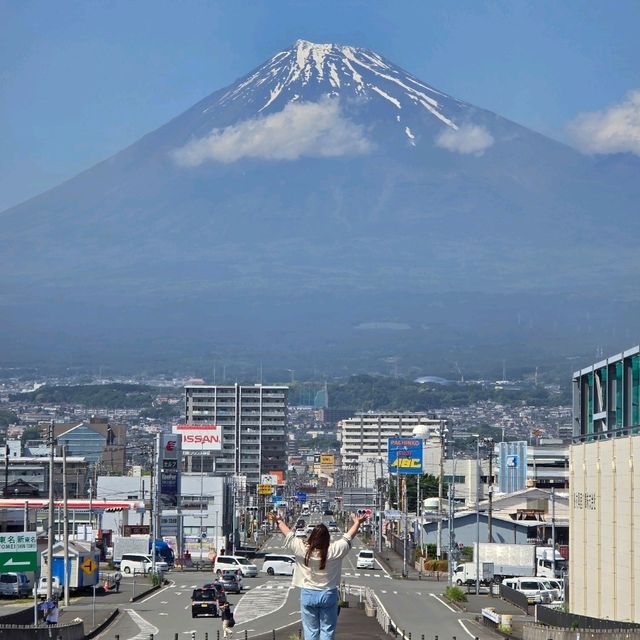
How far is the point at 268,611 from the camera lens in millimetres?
50469

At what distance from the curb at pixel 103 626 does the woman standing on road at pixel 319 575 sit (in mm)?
24391

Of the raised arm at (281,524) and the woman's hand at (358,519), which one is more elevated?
the woman's hand at (358,519)

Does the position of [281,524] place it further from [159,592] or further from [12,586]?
[159,592]

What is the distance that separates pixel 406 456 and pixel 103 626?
8703cm

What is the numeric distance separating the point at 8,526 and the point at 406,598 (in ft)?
98.9

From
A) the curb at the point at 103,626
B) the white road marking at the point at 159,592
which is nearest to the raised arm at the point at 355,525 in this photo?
the curb at the point at 103,626

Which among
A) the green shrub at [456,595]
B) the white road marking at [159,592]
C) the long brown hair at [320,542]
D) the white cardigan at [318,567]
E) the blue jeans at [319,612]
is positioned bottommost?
the white road marking at [159,592]

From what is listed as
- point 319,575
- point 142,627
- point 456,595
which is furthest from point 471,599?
point 319,575

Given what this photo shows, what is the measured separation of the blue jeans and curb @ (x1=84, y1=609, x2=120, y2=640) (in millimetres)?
24325

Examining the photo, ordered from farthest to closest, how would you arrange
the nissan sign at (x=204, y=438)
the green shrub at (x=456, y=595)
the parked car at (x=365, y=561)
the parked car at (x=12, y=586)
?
the nissan sign at (x=204, y=438), the parked car at (x=365, y=561), the green shrub at (x=456, y=595), the parked car at (x=12, y=586)

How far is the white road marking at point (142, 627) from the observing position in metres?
40.5

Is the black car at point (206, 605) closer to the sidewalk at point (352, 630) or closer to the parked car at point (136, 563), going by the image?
the sidewalk at point (352, 630)

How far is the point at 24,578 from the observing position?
6097 centimetres

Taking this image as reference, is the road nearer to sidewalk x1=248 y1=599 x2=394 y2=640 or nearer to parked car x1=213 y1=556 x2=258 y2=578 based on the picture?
parked car x1=213 y1=556 x2=258 y2=578
